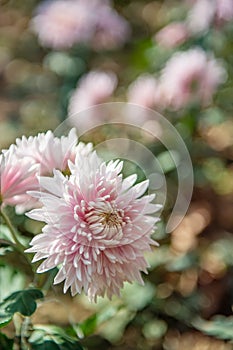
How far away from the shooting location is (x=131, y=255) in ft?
3.14

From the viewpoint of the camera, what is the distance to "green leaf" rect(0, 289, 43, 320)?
3.51ft

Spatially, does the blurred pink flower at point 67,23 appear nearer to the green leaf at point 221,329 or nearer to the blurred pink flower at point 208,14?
the blurred pink flower at point 208,14

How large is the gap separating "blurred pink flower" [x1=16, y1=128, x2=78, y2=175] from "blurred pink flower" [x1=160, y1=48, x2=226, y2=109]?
0.86 m

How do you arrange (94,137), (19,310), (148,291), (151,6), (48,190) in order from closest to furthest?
1. (48,190)
2. (19,310)
3. (148,291)
4. (94,137)
5. (151,6)

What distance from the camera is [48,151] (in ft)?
3.39

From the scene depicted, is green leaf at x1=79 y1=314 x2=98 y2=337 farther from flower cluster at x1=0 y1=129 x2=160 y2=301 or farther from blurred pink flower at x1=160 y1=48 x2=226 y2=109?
blurred pink flower at x1=160 y1=48 x2=226 y2=109

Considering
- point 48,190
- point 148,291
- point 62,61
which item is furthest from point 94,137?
point 48,190

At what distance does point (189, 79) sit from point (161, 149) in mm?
202

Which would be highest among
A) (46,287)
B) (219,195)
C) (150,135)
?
(46,287)

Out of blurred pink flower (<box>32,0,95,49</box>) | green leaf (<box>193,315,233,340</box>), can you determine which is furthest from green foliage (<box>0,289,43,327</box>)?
blurred pink flower (<box>32,0,95,49</box>)

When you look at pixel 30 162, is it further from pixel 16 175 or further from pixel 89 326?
pixel 89 326

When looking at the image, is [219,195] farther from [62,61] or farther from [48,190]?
[48,190]

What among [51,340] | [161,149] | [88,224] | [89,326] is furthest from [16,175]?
[161,149]

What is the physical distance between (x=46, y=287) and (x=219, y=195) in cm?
105
